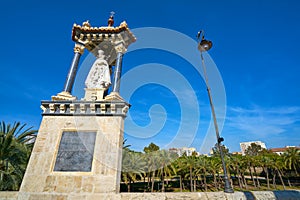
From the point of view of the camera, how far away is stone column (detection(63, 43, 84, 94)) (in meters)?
7.59

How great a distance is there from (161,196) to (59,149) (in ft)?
12.7

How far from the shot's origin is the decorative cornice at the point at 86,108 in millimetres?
6461

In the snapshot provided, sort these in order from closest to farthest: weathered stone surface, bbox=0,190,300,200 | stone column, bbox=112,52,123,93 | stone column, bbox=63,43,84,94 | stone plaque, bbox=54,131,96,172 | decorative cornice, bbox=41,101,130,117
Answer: weathered stone surface, bbox=0,190,300,200 → stone plaque, bbox=54,131,96,172 → decorative cornice, bbox=41,101,130,117 → stone column, bbox=112,52,123,93 → stone column, bbox=63,43,84,94

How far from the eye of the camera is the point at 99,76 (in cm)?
829

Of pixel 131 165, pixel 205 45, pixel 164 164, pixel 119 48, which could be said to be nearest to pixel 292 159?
pixel 164 164

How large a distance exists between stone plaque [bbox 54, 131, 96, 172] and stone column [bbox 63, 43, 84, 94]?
2411 millimetres

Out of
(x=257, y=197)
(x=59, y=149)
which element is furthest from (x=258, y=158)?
(x=59, y=149)

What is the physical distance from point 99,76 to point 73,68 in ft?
4.32

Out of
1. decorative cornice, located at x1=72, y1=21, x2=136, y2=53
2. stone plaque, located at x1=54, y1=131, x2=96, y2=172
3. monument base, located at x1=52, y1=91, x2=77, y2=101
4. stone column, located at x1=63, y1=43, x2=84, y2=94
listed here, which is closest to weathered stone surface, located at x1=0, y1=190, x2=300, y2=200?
stone plaque, located at x1=54, y1=131, x2=96, y2=172

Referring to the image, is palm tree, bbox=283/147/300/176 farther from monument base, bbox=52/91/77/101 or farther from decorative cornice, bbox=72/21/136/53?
monument base, bbox=52/91/77/101

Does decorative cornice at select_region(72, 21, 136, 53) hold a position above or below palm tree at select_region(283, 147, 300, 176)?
above

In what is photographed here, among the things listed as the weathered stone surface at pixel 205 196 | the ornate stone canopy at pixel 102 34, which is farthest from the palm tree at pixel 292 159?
the ornate stone canopy at pixel 102 34

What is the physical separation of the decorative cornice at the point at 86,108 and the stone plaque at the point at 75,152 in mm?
830

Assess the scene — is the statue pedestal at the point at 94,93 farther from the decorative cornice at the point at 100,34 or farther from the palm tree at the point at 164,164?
the palm tree at the point at 164,164
